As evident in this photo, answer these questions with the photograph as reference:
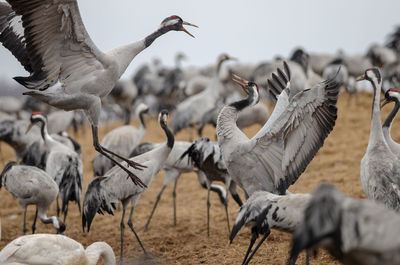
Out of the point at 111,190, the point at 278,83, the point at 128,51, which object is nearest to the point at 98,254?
the point at 111,190

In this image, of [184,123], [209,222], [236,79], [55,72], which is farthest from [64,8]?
[184,123]

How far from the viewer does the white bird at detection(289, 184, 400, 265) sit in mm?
2473

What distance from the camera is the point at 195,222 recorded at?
713cm

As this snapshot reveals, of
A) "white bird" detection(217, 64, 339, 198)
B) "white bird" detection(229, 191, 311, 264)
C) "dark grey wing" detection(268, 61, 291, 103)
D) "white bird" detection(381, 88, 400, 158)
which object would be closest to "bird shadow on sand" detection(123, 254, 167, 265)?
"white bird" detection(217, 64, 339, 198)

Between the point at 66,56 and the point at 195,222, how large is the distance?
305cm

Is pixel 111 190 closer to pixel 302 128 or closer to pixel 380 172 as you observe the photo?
pixel 302 128

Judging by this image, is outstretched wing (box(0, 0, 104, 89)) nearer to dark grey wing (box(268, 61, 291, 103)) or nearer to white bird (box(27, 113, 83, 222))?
dark grey wing (box(268, 61, 291, 103))

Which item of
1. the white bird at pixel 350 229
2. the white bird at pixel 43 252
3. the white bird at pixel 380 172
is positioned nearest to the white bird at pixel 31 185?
the white bird at pixel 43 252

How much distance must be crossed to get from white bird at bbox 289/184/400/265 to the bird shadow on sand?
304cm

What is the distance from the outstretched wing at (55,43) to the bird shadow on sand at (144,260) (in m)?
1.84

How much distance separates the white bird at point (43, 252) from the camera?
4207 mm

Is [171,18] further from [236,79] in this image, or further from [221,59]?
[221,59]

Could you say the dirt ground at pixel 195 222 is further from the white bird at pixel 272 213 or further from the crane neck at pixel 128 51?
the crane neck at pixel 128 51

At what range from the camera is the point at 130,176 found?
5371mm
